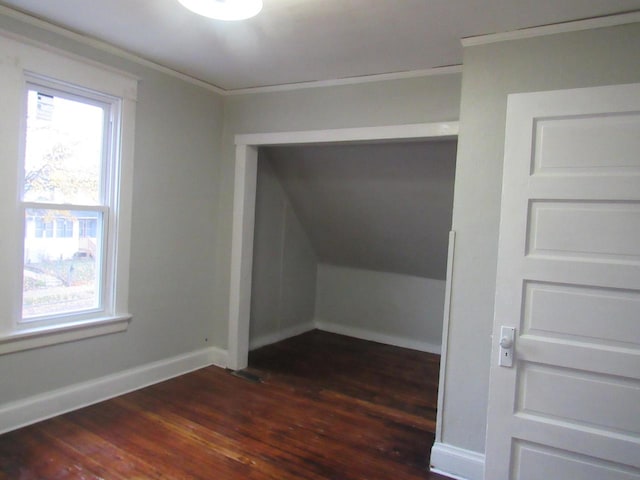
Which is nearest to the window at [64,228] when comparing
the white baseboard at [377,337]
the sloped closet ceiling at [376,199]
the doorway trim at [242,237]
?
the doorway trim at [242,237]

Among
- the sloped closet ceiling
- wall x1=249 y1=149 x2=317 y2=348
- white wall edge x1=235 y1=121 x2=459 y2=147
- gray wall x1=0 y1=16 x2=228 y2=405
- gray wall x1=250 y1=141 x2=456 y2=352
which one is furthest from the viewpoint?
wall x1=249 y1=149 x2=317 y2=348

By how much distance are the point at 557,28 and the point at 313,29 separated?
126 centimetres

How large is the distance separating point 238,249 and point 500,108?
2364 millimetres

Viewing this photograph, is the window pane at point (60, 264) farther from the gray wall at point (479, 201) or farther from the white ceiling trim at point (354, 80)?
the gray wall at point (479, 201)

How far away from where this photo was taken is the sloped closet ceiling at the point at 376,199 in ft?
11.6

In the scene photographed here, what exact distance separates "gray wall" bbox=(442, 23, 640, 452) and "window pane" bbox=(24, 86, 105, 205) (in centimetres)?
243

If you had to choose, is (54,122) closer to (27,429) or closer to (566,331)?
(27,429)

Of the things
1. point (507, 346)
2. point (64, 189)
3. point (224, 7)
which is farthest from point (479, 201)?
point (64, 189)

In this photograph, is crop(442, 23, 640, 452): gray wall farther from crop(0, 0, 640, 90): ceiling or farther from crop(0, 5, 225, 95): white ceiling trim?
crop(0, 5, 225, 95): white ceiling trim

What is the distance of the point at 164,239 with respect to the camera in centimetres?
334

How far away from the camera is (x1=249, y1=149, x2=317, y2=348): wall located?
430 centimetres

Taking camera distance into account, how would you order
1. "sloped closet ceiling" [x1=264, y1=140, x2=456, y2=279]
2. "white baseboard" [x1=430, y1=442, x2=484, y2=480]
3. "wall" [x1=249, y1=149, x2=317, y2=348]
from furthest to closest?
"wall" [x1=249, y1=149, x2=317, y2=348], "sloped closet ceiling" [x1=264, y1=140, x2=456, y2=279], "white baseboard" [x1=430, y1=442, x2=484, y2=480]

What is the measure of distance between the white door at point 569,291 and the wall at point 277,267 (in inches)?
108

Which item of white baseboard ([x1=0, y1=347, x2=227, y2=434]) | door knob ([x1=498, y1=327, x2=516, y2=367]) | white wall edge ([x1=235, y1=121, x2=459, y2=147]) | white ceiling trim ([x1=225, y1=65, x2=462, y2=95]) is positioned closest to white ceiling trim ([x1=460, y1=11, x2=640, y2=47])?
white ceiling trim ([x1=225, y1=65, x2=462, y2=95])
